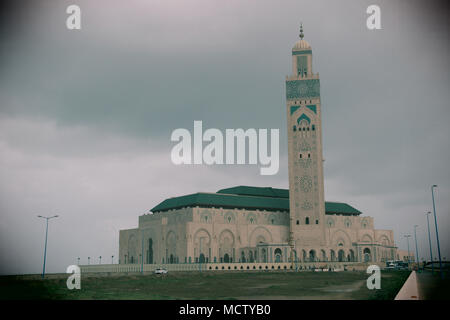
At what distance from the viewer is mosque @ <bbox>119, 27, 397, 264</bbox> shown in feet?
331

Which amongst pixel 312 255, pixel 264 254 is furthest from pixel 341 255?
pixel 264 254

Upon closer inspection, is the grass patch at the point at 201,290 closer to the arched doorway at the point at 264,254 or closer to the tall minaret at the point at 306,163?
the arched doorway at the point at 264,254

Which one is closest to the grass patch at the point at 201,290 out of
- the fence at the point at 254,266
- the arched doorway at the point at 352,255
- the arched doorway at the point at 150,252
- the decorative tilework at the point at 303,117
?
the fence at the point at 254,266

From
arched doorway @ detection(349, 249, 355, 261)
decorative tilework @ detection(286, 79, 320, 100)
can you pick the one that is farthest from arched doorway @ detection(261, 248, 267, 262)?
decorative tilework @ detection(286, 79, 320, 100)

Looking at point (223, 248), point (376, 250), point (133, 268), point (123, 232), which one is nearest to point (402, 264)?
point (376, 250)

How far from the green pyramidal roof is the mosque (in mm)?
255

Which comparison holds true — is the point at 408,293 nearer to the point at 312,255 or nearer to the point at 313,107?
the point at 312,255

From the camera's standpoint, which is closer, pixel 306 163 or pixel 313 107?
pixel 313 107

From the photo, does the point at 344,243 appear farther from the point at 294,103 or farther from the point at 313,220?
the point at 294,103

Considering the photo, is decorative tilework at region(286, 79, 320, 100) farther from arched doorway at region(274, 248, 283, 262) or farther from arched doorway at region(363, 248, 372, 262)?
arched doorway at region(363, 248, 372, 262)

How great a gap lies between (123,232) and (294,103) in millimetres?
50307

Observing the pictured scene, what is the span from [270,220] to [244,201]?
7.19m

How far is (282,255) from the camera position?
10344 cm

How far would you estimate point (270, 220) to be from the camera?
110m
